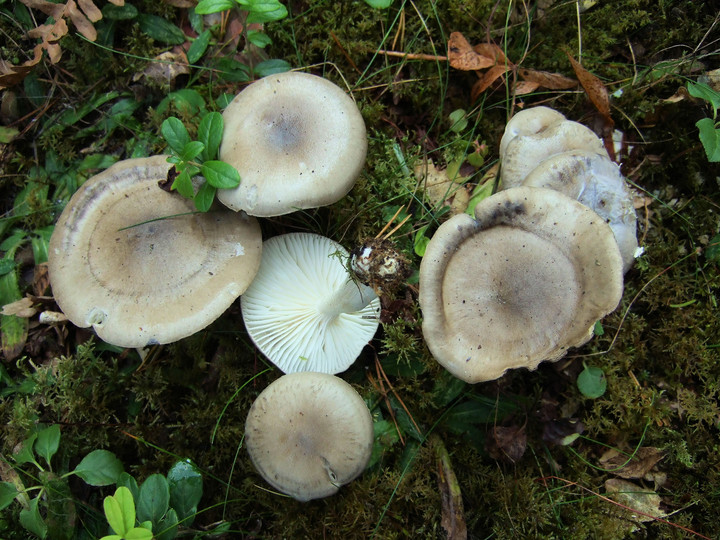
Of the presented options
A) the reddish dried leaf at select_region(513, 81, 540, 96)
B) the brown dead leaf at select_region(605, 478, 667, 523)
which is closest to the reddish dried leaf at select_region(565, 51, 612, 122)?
the reddish dried leaf at select_region(513, 81, 540, 96)

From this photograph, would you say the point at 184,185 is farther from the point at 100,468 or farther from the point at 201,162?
the point at 100,468

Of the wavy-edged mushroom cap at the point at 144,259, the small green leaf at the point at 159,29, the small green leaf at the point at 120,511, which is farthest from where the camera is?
the small green leaf at the point at 159,29

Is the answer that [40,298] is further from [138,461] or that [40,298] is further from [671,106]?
[671,106]

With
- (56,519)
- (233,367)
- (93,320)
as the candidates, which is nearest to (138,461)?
(56,519)

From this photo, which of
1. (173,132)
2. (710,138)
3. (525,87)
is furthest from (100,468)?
(710,138)

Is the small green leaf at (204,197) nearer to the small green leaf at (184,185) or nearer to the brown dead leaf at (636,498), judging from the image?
the small green leaf at (184,185)

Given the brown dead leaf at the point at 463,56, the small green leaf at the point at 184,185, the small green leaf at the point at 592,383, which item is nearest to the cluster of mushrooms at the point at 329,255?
the small green leaf at the point at 184,185

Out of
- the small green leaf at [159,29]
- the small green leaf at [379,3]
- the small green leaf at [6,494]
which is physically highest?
the small green leaf at [379,3]
